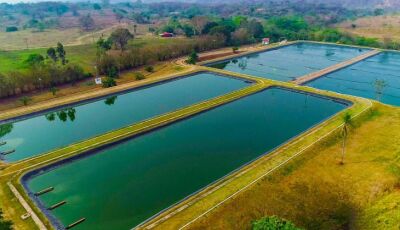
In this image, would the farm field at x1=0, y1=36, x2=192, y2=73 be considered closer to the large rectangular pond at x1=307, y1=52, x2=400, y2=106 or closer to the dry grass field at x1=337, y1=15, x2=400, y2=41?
the large rectangular pond at x1=307, y1=52, x2=400, y2=106

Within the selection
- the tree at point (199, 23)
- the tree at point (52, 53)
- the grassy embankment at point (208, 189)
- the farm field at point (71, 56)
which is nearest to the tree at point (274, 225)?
the grassy embankment at point (208, 189)

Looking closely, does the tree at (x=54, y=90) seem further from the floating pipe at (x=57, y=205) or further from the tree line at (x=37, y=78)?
the floating pipe at (x=57, y=205)

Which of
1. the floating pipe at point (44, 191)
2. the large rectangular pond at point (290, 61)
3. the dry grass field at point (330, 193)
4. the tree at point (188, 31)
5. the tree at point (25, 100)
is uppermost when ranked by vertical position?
the tree at point (188, 31)

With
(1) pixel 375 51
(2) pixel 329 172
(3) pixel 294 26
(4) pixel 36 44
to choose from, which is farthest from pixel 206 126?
(3) pixel 294 26

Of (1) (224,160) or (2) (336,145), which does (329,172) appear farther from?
(1) (224,160)

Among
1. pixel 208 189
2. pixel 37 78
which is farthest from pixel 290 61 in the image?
pixel 208 189

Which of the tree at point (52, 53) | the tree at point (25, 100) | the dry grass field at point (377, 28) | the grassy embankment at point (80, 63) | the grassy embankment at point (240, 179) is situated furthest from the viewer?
the dry grass field at point (377, 28)
